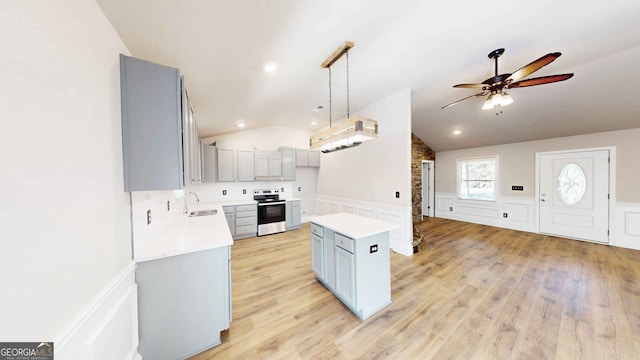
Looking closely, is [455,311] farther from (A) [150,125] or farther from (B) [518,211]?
(B) [518,211]

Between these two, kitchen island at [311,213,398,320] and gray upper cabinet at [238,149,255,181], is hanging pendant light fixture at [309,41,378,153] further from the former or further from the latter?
gray upper cabinet at [238,149,255,181]

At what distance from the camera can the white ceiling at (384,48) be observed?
147 cm

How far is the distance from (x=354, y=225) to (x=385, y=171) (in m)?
2.00

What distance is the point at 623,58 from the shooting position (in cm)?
255

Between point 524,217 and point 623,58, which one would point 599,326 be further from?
point 524,217

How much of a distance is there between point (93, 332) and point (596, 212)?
7.66m

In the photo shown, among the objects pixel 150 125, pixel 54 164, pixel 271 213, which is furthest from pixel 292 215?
Answer: pixel 54 164

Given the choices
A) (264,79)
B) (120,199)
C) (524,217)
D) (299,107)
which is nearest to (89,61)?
(120,199)

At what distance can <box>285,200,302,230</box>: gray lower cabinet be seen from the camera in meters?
5.30

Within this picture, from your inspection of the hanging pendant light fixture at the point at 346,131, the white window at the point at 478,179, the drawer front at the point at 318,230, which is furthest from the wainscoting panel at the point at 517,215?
the drawer front at the point at 318,230

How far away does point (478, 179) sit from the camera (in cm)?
590

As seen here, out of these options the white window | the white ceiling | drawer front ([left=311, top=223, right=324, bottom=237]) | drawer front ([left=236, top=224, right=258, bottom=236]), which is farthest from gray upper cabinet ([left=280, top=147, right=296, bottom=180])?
the white window

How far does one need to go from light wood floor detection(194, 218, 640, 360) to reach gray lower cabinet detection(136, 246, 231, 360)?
0.19 metres

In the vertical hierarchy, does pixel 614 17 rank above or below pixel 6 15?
above
